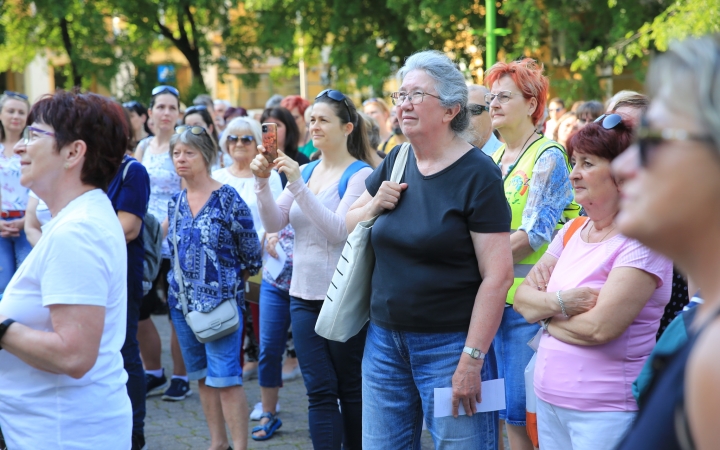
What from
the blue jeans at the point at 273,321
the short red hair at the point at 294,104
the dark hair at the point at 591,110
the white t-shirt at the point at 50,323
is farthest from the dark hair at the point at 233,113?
the white t-shirt at the point at 50,323

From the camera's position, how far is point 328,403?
4.31 m

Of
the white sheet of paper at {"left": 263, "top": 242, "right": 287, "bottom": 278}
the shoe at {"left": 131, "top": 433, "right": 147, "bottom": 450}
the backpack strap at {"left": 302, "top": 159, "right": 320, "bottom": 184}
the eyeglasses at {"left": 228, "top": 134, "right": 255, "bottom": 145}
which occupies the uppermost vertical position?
the eyeglasses at {"left": 228, "top": 134, "right": 255, "bottom": 145}

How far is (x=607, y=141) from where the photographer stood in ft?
9.87

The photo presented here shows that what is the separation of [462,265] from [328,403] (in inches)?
64.0

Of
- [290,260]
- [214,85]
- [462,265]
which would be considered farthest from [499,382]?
[214,85]

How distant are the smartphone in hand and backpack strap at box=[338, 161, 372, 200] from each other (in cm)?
47

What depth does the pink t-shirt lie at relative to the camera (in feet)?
9.10

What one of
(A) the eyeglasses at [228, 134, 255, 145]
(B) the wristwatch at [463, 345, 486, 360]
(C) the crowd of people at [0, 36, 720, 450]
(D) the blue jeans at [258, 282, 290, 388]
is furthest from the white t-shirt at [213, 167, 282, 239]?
(B) the wristwatch at [463, 345, 486, 360]

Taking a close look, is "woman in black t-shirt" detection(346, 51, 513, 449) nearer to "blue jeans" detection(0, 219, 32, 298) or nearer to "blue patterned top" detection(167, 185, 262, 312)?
"blue patterned top" detection(167, 185, 262, 312)

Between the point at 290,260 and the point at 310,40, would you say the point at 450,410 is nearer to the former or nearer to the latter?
the point at 290,260

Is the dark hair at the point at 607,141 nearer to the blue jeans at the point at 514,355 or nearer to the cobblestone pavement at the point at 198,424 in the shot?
the blue jeans at the point at 514,355

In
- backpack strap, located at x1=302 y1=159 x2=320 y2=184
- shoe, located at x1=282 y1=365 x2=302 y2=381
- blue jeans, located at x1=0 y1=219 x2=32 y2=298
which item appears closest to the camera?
backpack strap, located at x1=302 y1=159 x2=320 y2=184

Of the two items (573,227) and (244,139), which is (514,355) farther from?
(244,139)

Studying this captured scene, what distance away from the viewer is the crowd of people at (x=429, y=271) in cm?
125
